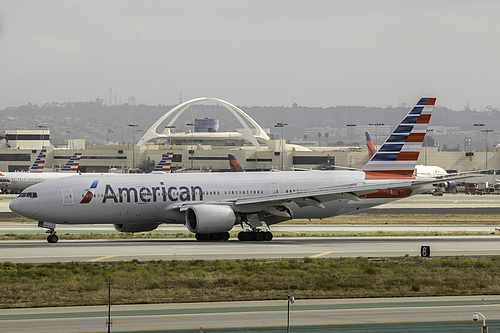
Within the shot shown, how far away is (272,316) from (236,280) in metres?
7.28

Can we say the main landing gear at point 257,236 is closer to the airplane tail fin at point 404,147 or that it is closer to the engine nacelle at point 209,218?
the engine nacelle at point 209,218

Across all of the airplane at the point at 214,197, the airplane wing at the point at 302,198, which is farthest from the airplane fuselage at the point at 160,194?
the airplane wing at the point at 302,198

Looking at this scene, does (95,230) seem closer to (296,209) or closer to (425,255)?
(296,209)

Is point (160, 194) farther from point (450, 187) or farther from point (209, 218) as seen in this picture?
point (450, 187)

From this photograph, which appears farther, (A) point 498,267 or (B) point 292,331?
(A) point 498,267

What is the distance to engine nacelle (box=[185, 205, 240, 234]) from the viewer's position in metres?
50.3

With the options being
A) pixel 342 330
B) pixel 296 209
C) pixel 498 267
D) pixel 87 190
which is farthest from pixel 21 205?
pixel 342 330

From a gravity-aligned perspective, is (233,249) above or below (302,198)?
below

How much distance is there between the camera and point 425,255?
42594 mm

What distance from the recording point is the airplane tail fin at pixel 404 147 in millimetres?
58438

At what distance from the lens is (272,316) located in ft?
83.9

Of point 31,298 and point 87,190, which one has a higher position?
point 87,190

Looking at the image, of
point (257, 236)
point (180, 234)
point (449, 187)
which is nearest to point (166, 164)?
point (449, 187)

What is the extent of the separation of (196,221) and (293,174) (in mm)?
8907
